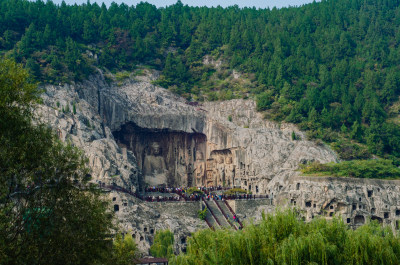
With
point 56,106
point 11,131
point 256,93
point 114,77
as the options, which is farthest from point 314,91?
point 11,131

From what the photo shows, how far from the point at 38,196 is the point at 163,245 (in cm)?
2284

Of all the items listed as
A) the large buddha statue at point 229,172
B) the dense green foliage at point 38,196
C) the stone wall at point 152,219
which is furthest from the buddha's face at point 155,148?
the dense green foliage at point 38,196

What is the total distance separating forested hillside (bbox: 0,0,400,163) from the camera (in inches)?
2522

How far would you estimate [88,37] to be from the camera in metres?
76.8

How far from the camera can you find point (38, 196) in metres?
19.3

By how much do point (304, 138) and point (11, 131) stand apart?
47619 millimetres

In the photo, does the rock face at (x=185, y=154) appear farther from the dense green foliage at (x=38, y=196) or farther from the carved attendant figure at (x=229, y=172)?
the dense green foliage at (x=38, y=196)

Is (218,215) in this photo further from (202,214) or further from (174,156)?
(174,156)

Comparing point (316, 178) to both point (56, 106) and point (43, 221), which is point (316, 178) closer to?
point (56, 106)

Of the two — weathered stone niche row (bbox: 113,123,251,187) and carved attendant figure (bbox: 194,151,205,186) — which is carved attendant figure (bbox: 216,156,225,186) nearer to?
weathered stone niche row (bbox: 113,123,251,187)

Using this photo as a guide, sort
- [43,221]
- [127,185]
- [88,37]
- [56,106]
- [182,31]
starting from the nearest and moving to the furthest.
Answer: [43,221]
[127,185]
[56,106]
[88,37]
[182,31]

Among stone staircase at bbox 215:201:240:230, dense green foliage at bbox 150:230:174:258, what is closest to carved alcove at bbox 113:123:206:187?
stone staircase at bbox 215:201:240:230

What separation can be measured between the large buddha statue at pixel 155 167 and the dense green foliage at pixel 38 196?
47912 mm

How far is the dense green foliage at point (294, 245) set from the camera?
2036cm
